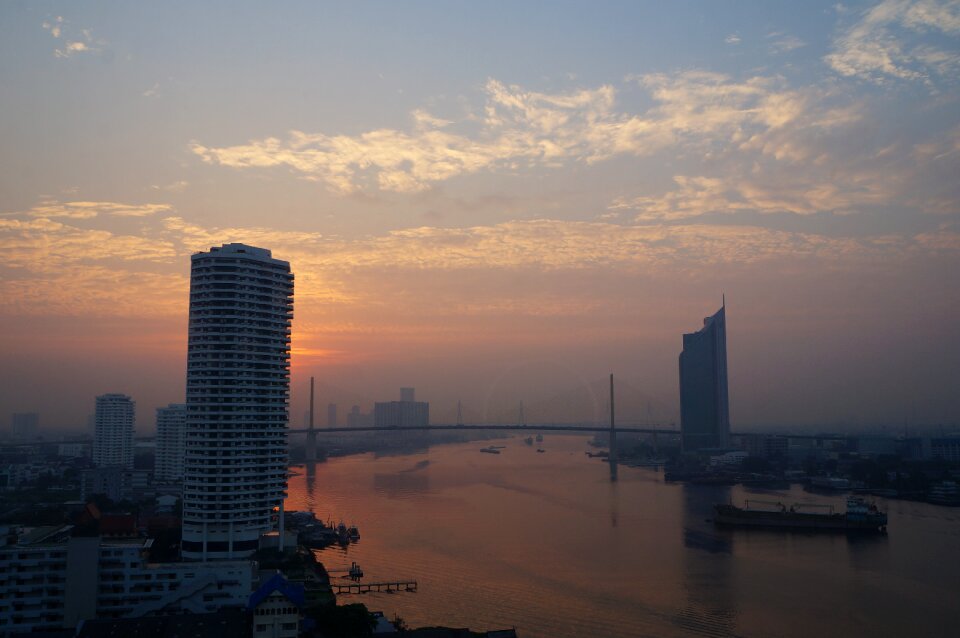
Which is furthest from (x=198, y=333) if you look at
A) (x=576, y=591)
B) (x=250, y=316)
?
(x=576, y=591)

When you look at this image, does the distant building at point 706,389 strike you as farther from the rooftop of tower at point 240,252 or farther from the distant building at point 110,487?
the rooftop of tower at point 240,252

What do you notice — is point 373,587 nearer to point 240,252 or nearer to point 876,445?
point 240,252

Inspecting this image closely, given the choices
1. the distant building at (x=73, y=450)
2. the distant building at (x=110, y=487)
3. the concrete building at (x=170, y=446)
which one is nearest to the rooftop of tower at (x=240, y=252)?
the distant building at (x=110, y=487)

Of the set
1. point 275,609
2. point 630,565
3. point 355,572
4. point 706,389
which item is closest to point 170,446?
point 355,572

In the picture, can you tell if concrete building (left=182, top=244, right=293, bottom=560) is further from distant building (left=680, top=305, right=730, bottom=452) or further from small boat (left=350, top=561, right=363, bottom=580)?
distant building (left=680, top=305, right=730, bottom=452)

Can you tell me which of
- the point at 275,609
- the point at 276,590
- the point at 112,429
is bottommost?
the point at 275,609
